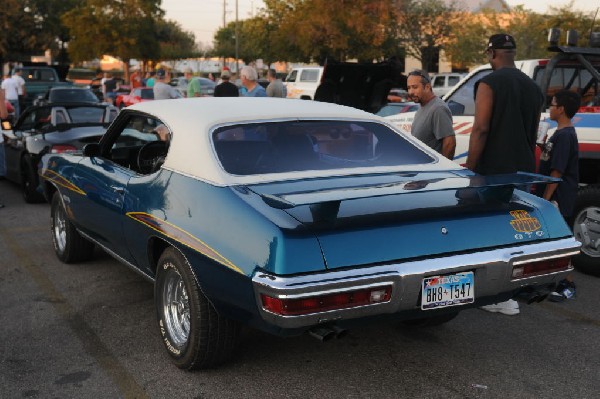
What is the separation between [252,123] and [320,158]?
18.8 inches

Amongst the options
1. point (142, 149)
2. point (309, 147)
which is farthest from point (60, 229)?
point (309, 147)

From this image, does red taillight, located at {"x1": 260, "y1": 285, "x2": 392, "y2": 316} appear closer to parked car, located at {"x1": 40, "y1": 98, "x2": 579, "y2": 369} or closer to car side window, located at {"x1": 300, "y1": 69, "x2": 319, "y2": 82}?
parked car, located at {"x1": 40, "y1": 98, "x2": 579, "y2": 369}

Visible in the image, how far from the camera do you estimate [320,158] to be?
4305 mm

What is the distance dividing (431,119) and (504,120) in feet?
2.71

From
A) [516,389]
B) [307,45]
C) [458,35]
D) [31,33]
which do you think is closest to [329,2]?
[307,45]

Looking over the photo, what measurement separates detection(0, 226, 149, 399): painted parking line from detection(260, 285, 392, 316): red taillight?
3.42 ft

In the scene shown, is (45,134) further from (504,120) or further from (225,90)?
(504,120)

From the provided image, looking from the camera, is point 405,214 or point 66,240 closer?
point 405,214

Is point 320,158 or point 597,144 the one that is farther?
point 597,144

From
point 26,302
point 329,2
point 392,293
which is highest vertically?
point 329,2

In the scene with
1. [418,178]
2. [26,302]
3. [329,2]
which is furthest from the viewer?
[329,2]

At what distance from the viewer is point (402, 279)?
3.20 m

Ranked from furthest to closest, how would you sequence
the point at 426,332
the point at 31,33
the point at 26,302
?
the point at 31,33, the point at 26,302, the point at 426,332

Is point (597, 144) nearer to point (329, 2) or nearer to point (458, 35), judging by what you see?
point (329, 2)
